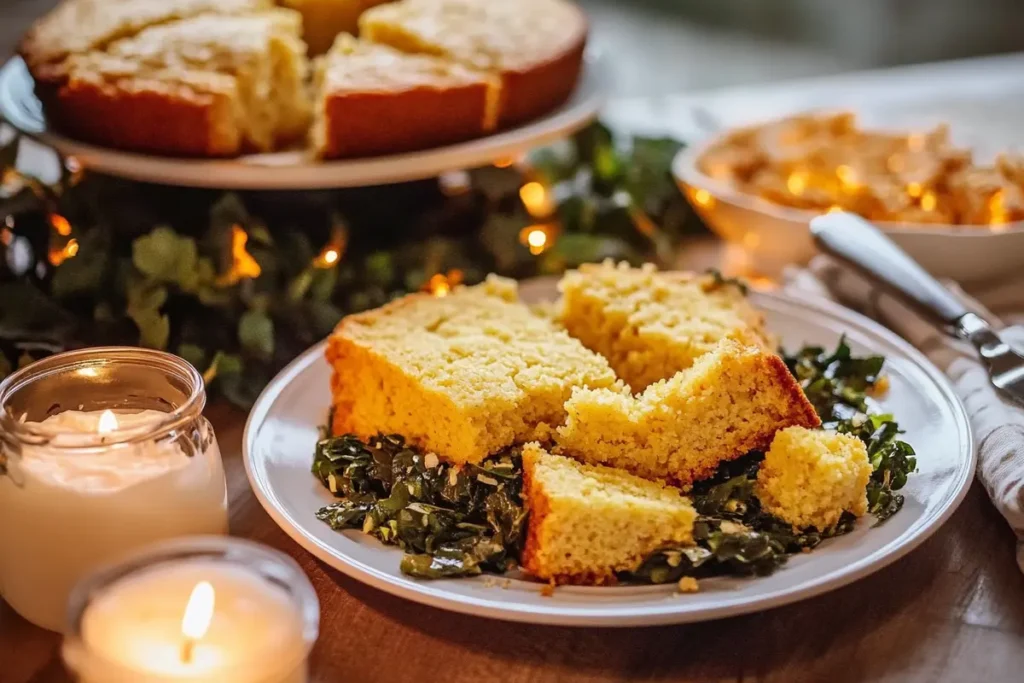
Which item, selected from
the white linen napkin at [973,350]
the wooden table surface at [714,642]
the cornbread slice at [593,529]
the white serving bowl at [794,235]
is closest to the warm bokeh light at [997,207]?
the white serving bowl at [794,235]

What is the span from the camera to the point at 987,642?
5.42 feet

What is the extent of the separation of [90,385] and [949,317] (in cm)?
165

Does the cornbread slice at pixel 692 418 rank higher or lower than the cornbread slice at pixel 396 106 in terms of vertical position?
lower

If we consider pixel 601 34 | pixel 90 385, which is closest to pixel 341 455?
pixel 90 385

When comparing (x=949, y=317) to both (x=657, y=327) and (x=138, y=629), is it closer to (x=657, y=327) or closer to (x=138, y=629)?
(x=657, y=327)

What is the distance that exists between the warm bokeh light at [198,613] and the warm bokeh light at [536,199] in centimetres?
175

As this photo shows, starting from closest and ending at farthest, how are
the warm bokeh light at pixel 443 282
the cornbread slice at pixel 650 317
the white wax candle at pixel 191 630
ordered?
the white wax candle at pixel 191 630 → the cornbread slice at pixel 650 317 → the warm bokeh light at pixel 443 282

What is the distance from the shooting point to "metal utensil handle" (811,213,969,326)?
2299 millimetres

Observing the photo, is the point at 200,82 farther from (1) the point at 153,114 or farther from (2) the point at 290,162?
(2) the point at 290,162

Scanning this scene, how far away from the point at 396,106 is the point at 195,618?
60.4 inches

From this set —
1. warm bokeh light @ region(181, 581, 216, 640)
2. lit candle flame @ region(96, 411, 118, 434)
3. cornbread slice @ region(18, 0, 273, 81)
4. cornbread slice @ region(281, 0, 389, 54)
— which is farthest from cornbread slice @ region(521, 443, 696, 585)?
cornbread slice @ region(281, 0, 389, 54)

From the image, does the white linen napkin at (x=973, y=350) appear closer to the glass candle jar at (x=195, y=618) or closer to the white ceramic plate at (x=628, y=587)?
the white ceramic plate at (x=628, y=587)

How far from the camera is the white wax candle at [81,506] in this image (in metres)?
1.61

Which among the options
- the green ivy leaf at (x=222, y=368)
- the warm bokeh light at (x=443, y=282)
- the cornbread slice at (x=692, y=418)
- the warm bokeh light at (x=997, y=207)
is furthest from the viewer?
the warm bokeh light at (x=997, y=207)
